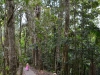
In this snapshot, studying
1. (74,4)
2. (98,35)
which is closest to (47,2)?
(74,4)

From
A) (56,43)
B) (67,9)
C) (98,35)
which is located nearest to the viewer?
(98,35)

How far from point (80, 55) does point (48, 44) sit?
12.6 feet

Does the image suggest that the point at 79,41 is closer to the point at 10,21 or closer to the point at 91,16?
the point at 91,16

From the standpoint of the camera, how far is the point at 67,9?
12.6m

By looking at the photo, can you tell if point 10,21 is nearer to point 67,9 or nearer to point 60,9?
point 67,9

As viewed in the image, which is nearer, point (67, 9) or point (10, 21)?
point (10, 21)

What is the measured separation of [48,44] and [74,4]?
481 centimetres

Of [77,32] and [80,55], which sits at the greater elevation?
[77,32]

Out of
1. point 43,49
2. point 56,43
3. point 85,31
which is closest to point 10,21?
point 85,31

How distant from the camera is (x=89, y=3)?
14172 mm

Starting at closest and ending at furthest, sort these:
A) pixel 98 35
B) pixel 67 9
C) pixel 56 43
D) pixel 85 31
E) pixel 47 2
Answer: pixel 98 35, pixel 67 9, pixel 85 31, pixel 56 43, pixel 47 2

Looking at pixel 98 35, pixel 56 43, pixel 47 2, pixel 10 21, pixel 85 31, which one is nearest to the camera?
pixel 10 21

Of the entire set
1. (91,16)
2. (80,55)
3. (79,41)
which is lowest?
(80,55)

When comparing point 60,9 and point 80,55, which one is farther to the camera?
point 60,9
